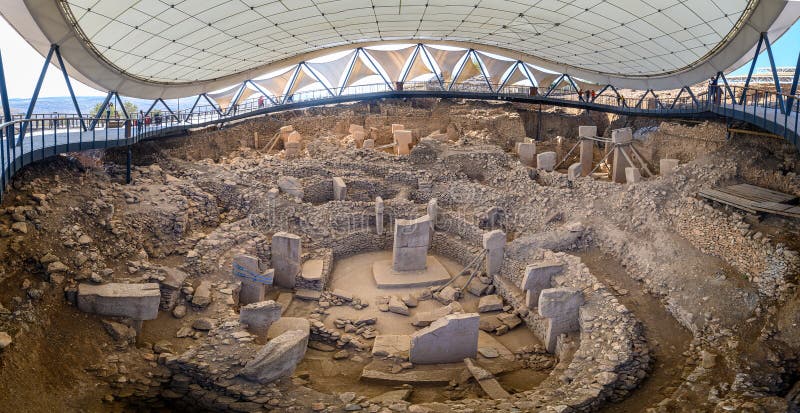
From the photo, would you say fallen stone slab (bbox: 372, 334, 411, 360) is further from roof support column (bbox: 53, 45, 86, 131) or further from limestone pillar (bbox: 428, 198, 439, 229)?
roof support column (bbox: 53, 45, 86, 131)

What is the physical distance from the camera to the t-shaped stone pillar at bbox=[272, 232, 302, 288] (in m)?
17.1

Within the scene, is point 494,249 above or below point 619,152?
below

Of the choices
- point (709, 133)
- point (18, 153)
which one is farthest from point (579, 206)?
point (18, 153)

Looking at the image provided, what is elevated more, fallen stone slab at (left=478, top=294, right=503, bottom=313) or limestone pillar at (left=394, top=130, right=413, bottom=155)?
limestone pillar at (left=394, top=130, right=413, bottom=155)

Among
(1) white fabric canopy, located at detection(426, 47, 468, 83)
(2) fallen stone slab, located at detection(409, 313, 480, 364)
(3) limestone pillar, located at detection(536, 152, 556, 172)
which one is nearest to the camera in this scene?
(2) fallen stone slab, located at detection(409, 313, 480, 364)

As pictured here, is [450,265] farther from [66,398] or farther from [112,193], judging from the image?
[66,398]

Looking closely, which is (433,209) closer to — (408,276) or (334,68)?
(408,276)

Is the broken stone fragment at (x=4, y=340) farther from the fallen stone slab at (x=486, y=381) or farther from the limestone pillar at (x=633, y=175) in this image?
the limestone pillar at (x=633, y=175)

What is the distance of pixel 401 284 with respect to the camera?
58.2 ft

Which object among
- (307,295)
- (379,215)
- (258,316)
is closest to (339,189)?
(379,215)

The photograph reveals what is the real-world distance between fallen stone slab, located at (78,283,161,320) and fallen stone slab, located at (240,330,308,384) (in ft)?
8.44

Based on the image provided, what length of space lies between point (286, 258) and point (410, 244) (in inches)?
151

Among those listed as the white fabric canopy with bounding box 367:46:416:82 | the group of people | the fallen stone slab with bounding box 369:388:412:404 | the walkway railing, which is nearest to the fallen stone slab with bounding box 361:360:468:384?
the fallen stone slab with bounding box 369:388:412:404

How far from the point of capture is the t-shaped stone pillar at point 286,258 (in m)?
17.1
